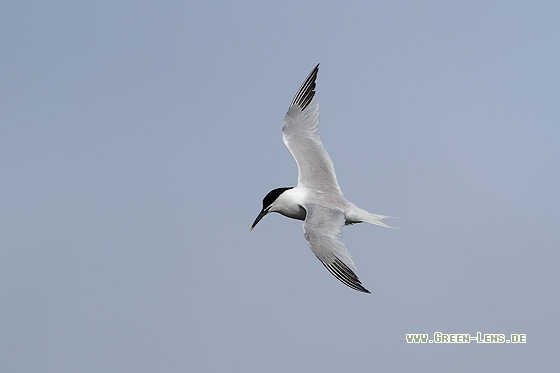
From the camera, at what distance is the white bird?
13459 mm

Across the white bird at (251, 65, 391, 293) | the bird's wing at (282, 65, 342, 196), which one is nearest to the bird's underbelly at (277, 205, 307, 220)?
the white bird at (251, 65, 391, 293)

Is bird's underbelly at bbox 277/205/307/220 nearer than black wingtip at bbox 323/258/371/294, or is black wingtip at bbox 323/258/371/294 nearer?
black wingtip at bbox 323/258/371/294

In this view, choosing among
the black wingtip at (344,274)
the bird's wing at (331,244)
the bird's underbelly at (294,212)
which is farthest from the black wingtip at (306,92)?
the black wingtip at (344,274)

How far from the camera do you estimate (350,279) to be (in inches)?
515

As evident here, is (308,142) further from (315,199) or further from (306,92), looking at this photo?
(315,199)

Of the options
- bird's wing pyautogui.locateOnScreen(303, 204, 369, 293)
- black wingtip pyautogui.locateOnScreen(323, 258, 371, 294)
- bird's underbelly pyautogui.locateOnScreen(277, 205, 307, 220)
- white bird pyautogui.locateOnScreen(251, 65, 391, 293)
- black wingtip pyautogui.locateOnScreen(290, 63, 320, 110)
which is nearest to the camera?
black wingtip pyautogui.locateOnScreen(323, 258, 371, 294)

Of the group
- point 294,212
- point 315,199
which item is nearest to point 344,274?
point 315,199

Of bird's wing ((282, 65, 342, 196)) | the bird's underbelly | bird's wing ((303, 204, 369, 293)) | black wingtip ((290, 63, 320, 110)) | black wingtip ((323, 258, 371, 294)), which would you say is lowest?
black wingtip ((323, 258, 371, 294))

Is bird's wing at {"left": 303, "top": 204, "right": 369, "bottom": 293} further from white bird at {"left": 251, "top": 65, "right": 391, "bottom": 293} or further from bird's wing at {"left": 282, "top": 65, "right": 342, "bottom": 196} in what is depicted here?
bird's wing at {"left": 282, "top": 65, "right": 342, "bottom": 196}

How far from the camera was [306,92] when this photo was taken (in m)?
18.2

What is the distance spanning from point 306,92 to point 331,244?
5.71m

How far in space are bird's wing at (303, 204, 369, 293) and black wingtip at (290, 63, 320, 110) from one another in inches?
163

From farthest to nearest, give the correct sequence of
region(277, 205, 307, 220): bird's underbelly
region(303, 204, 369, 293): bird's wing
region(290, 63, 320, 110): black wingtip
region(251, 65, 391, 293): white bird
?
region(290, 63, 320, 110): black wingtip
region(277, 205, 307, 220): bird's underbelly
region(251, 65, 391, 293): white bird
region(303, 204, 369, 293): bird's wing

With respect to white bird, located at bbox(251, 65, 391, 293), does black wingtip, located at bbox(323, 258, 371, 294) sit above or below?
below
